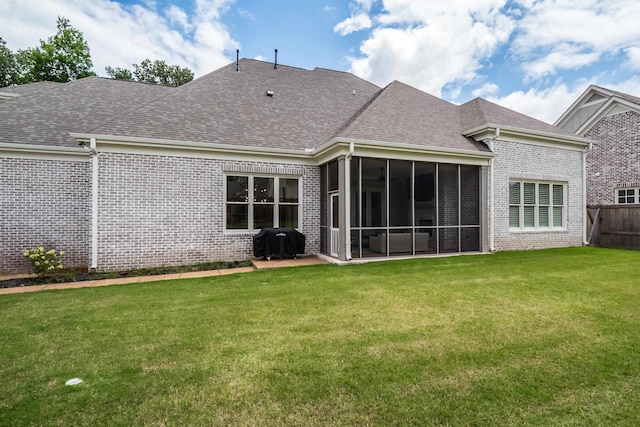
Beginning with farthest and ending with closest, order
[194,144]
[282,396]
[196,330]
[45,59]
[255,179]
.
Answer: [45,59] → [255,179] → [194,144] → [196,330] → [282,396]

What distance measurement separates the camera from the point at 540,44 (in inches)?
564

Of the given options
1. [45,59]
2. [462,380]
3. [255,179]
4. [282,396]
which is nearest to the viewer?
[282,396]

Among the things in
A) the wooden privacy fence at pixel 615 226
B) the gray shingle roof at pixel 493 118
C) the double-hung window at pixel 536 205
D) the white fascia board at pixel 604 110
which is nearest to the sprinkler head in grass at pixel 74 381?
the gray shingle roof at pixel 493 118

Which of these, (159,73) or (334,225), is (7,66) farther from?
(334,225)

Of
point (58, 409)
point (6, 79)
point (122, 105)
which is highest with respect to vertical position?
point (6, 79)

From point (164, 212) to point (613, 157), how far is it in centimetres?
1951

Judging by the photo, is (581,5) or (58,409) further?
(581,5)

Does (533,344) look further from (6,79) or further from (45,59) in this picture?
(6,79)

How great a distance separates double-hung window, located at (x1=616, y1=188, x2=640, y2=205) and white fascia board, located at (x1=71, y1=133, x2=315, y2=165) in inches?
591

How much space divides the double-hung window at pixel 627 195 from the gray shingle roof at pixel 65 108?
20.8m

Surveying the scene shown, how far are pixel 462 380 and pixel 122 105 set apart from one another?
42.0ft

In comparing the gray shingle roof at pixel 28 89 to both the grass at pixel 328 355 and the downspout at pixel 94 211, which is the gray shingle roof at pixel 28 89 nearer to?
the downspout at pixel 94 211

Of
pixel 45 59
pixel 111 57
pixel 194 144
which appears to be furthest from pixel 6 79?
pixel 194 144

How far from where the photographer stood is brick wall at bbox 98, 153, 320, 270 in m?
8.25
